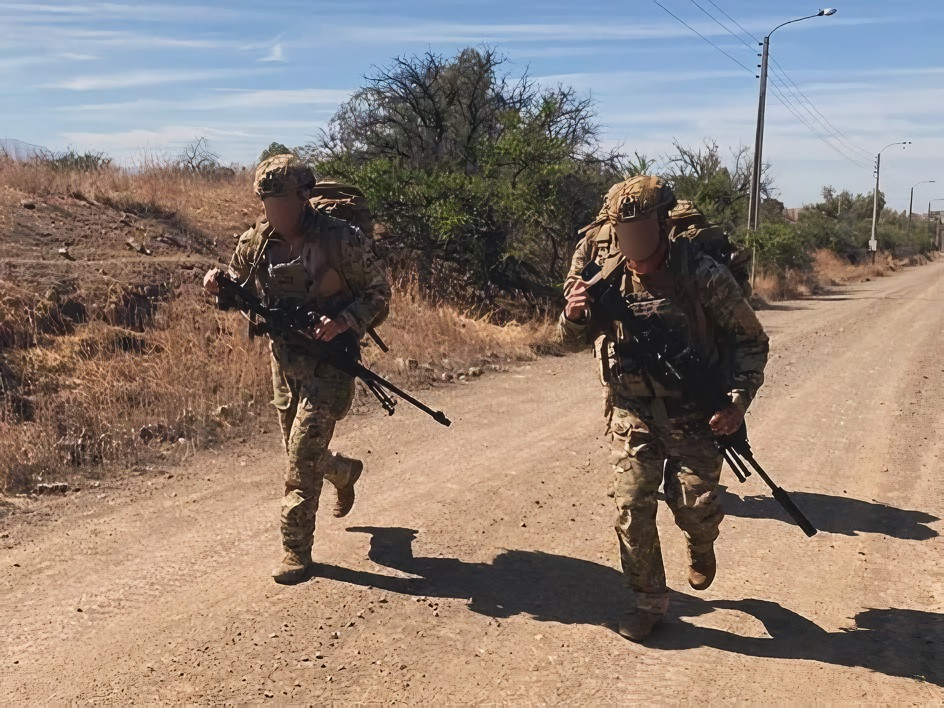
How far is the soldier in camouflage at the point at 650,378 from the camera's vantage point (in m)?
3.25

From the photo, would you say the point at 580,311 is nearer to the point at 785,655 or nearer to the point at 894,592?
the point at 785,655

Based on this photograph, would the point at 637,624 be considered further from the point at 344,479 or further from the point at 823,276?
the point at 823,276

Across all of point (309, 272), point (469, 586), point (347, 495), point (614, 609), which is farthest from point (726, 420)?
point (347, 495)

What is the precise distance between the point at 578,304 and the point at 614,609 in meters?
1.45

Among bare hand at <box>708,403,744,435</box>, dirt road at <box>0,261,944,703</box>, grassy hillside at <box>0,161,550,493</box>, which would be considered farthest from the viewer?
grassy hillside at <box>0,161,550,493</box>

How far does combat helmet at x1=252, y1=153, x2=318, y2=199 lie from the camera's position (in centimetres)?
374

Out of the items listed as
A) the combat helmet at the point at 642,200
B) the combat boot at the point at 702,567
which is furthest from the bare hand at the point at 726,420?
the combat helmet at the point at 642,200

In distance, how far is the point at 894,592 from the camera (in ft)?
13.0

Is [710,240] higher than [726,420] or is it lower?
higher

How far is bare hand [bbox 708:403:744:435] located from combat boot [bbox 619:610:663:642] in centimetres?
84

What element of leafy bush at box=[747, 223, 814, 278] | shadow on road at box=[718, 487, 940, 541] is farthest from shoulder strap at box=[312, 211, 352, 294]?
leafy bush at box=[747, 223, 814, 278]

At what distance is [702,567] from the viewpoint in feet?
11.8

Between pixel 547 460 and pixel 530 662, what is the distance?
2.85m

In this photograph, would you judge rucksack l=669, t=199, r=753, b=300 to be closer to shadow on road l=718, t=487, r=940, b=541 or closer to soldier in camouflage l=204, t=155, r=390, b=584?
soldier in camouflage l=204, t=155, r=390, b=584
